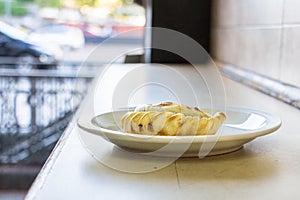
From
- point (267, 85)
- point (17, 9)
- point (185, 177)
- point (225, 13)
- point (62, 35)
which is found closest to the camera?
point (185, 177)

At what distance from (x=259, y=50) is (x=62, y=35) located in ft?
17.4

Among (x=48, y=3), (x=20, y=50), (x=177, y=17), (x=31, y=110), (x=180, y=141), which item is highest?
(x=48, y=3)

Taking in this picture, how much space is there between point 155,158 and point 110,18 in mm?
6889

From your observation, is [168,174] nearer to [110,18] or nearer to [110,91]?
[110,91]

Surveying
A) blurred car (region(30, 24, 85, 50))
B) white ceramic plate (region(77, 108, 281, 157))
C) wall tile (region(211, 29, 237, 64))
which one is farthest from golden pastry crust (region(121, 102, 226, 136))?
blurred car (region(30, 24, 85, 50))

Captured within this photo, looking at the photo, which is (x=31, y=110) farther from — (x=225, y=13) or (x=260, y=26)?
(x=260, y=26)

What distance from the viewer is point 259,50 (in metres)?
1.18

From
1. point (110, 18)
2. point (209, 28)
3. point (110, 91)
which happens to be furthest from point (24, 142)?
point (110, 18)

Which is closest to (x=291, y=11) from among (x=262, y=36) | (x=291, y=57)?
(x=291, y=57)

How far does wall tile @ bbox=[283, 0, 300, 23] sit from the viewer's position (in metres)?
0.89

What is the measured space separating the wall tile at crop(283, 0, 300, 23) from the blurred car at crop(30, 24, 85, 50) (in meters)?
4.92

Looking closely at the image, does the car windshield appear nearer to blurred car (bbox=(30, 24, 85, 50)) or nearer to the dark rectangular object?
blurred car (bbox=(30, 24, 85, 50))

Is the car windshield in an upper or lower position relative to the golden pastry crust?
lower

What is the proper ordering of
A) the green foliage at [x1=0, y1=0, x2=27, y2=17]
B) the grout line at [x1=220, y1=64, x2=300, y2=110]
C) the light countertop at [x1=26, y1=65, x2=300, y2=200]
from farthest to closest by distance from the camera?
1. the green foliage at [x1=0, y1=0, x2=27, y2=17]
2. the grout line at [x1=220, y1=64, x2=300, y2=110]
3. the light countertop at [x1=26, y1=65, x2=300, y2=200]
